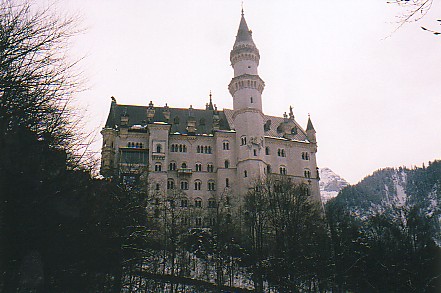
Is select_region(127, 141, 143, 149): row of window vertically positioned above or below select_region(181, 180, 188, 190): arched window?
above

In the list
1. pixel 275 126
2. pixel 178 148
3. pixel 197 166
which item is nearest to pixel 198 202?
pixel 197 166

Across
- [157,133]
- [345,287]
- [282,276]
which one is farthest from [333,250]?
[157,133]

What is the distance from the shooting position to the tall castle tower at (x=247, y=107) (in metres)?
71.7

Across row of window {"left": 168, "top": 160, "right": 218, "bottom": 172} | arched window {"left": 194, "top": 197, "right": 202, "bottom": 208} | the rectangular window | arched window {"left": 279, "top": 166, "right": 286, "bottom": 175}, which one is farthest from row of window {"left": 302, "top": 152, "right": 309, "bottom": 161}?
the rectangular window

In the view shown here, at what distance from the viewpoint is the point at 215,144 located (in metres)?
75.8

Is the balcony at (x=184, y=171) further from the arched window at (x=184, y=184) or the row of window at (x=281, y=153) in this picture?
the row of window at (x=281, y=153)

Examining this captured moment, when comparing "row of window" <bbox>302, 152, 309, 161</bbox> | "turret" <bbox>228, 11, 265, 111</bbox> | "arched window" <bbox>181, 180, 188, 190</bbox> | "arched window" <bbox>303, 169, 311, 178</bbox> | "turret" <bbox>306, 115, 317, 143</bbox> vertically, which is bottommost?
"arched window" <bbox>181, 180, 188, 190</bbox>

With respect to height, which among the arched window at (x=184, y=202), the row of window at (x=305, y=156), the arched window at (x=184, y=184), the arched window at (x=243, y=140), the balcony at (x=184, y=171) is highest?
the arched window at (x=243, y=140)

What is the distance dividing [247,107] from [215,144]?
860 centimetres

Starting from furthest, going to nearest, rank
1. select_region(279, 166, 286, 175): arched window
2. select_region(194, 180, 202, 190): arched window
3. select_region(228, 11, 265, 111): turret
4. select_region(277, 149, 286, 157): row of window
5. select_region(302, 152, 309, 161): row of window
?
select_region(302, 152, 309, 161): row of window → select_region(277, 149, 286, 157): row of window → select_region(279, 166, 286, 175): arched window → select_region(228, 11, 265, 111): turret → select_region(194, 180, 202, 190): arched window

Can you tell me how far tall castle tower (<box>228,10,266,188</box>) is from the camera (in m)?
71.7

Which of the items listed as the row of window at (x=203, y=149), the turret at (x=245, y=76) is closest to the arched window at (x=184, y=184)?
the row of window at (x=203, y=149)

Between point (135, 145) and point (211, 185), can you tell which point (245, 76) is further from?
point (135, 145)

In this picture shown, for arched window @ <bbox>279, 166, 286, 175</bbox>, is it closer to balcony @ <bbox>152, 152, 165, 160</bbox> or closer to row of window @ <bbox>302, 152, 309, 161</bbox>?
row of window @ <bbox>302, 152, 309, 161</bbox>
